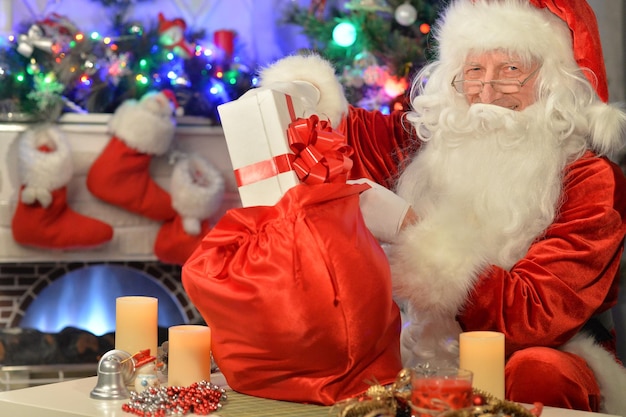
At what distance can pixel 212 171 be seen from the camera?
13.9 ft

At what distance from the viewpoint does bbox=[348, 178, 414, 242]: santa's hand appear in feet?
6.60

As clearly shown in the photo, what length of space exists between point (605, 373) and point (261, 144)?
926 mm

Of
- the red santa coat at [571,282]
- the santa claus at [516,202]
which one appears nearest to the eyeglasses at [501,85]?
the santa claus at [516,202]

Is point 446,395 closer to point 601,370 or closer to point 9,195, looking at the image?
point 601,370

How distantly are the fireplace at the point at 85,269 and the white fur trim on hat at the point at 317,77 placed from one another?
6.40ft

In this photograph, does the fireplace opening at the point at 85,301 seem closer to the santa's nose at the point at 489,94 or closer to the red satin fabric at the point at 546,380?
the santa's nose at the point at 489,94

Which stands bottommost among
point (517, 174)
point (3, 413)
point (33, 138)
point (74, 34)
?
point (3, 413)

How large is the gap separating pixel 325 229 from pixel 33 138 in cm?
272

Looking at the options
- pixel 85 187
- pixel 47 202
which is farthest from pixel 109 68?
pixel 47 202

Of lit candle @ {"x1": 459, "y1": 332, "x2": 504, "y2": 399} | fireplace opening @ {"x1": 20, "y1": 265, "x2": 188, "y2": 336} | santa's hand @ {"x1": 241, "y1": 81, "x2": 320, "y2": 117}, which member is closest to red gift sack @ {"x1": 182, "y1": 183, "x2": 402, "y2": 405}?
lit candle @ {"x1": 459, "y1": 332, "x2": 504, "y2": 399}

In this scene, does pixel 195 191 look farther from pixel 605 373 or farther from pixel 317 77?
pixel 605 373

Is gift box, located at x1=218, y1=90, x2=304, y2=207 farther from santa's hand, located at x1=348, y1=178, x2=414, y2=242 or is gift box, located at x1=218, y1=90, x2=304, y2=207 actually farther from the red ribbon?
santa's hand, located at x1=348, y1=178, x2=414, y2=242

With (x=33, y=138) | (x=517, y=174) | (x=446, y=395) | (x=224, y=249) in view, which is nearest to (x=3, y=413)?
(x=224, y=249)

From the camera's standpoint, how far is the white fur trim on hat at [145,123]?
4.03m
